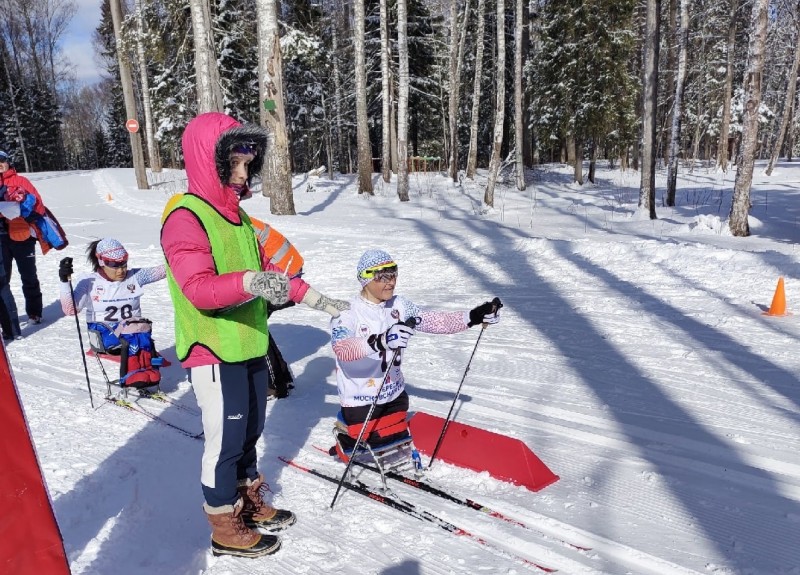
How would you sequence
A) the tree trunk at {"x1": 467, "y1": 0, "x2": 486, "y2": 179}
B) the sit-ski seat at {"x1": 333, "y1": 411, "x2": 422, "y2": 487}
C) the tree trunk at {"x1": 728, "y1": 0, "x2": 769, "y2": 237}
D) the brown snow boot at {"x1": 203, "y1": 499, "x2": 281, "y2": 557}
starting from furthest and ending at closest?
the tree trunk at {"x1": 467, "y1": 0, "x2": 486, "y2": 179} → the tree trunk at {"x1": 728, "y1": 0, "x2": 769, "y2": 237} → the sit-ski seat at {"x1": 333, "y1": 411, "x2": 422, "y2": 487} → the brown snow boot at {"x1": 203, "y1": 499, "x2": 281, "y2": 557}

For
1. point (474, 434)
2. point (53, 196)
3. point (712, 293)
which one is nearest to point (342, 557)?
point (474, 434)

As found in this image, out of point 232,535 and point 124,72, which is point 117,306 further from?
point 124,72

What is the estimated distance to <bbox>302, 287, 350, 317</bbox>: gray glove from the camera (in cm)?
321

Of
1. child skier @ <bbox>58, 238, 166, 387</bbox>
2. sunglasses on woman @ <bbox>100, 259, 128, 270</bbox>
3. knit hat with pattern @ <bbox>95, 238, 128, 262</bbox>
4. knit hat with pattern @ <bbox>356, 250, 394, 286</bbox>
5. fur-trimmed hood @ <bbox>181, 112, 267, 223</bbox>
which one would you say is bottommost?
child skier @ <bbox>58, 238, 166, 387</bbox>

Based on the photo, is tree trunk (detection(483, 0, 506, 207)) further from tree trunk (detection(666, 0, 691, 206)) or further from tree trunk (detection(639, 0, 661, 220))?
tree trunk (detection(666, 0, 691, 206))

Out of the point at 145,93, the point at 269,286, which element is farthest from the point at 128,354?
the point at 145,93

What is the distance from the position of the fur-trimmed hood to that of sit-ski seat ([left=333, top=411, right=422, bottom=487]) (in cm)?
176

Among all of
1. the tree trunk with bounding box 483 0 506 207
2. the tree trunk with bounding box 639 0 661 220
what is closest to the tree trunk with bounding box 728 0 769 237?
the tree trunk with bounding box 639 0 661 220

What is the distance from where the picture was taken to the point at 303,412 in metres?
4.87

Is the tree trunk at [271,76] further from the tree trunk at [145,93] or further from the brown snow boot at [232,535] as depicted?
the brown snow boot at [232,535]

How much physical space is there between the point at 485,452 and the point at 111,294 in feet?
12.5

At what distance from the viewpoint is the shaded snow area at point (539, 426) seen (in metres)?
2.93

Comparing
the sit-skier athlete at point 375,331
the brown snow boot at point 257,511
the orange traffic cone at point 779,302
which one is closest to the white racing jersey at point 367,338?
the sit-skier athlete at point 375,331

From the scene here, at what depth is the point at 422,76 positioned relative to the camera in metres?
29.2
